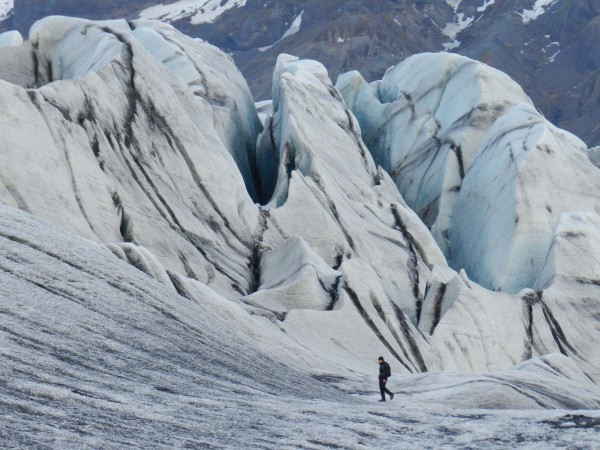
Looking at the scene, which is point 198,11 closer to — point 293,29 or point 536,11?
point 293,29

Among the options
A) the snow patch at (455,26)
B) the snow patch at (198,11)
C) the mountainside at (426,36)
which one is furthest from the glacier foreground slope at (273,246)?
the snow patch at (198,11)

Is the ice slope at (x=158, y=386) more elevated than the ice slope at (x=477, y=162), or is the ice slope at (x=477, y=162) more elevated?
the ice slope at (x=158, y=386)

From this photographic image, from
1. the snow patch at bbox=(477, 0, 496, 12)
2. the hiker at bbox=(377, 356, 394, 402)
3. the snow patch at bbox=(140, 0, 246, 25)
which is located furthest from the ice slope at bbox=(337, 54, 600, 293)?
the snow patch at bbox=(140, 0, 246, 25)

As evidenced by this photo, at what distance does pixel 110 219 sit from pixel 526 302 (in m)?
13.4

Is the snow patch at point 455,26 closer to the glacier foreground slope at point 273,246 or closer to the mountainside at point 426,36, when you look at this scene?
the mountainside at point 426,36

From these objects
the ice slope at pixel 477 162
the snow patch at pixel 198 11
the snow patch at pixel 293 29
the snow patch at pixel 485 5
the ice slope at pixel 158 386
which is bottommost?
the snow patch at pixel 198 11

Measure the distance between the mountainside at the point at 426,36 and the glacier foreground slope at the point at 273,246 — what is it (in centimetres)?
9017

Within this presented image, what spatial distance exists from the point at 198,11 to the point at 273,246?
528ft

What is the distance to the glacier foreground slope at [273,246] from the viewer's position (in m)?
17.9

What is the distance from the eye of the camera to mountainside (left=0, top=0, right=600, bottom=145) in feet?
504

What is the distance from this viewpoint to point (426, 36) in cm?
17475

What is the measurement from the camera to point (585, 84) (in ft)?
495

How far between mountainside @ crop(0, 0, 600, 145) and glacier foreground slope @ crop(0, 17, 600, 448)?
90168 millimetres

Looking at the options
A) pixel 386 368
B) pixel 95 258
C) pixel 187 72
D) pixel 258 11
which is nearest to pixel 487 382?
pixel 386 368
